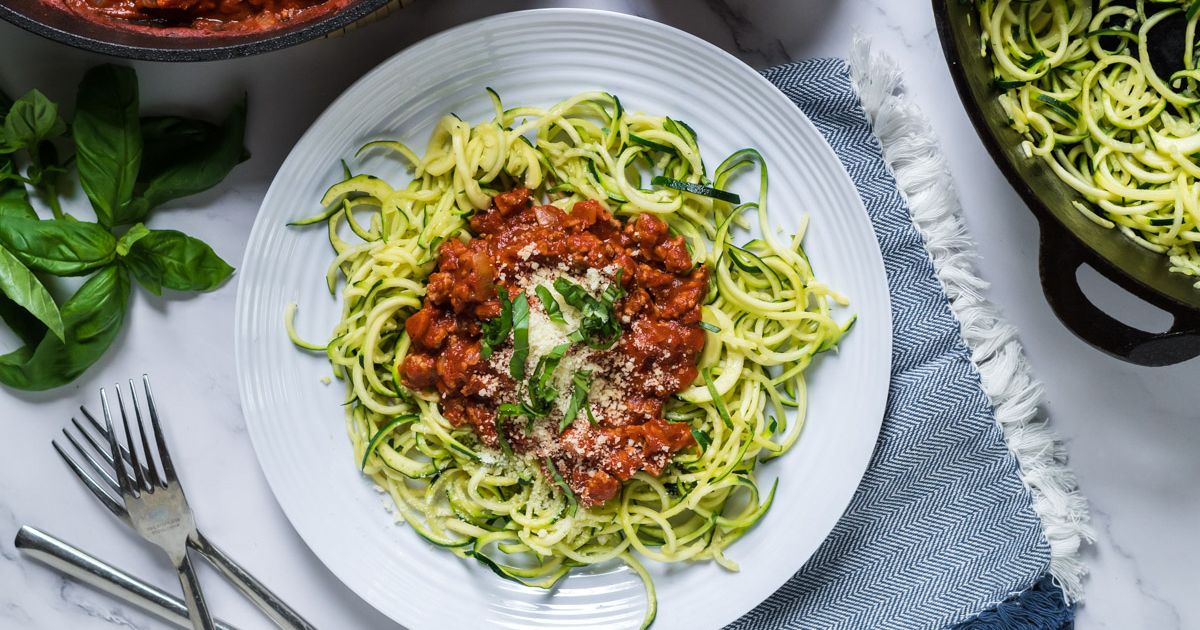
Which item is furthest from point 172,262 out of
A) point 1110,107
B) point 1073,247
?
point 1110,107

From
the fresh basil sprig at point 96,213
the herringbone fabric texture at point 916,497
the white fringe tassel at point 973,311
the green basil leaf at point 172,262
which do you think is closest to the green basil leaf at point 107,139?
the fresh basil sprig at point 96,213

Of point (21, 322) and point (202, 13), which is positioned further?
point (21, 322)

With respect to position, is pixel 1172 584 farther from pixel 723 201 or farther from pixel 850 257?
pixel 723 201

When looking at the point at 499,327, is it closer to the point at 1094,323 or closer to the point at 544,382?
the point at 544,382

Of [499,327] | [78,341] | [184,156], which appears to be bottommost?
[499,327]

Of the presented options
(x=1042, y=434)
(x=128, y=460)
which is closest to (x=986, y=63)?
(x=1042, y=434)
